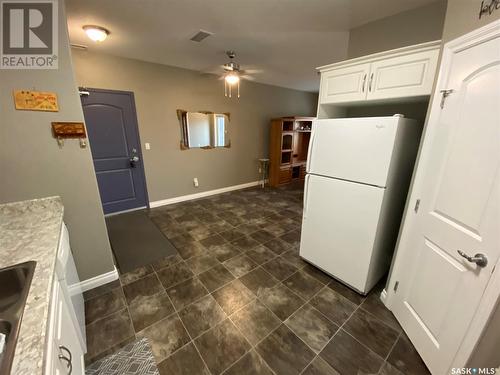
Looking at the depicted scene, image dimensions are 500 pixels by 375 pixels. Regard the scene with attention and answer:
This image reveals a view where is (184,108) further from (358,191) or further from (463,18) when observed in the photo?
(463,18)

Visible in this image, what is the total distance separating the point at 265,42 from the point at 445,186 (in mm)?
2562

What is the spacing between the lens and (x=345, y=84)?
1.85 m

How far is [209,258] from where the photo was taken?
248cm

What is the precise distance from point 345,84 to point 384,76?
315 mm

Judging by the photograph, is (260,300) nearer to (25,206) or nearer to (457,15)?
(25,206)

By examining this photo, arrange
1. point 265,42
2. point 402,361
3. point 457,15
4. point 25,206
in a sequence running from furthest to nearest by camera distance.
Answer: point 265,42
point 25,206
point 402,361
point 457,15

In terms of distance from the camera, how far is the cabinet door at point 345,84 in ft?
5.69

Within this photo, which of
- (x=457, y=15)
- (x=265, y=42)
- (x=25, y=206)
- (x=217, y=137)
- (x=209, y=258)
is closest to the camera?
(x=457, y=15)

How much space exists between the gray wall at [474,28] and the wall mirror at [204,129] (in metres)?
3.68

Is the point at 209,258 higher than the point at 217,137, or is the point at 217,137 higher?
the point at 217,137

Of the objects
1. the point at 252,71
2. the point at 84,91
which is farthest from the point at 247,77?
the point at 84,91

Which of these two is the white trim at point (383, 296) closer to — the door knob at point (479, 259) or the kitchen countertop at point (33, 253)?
the door knob at point (479, 259)

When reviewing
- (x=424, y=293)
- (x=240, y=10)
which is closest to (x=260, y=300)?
(x=424, y=293)

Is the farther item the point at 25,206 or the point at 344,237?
the point at 344,237
